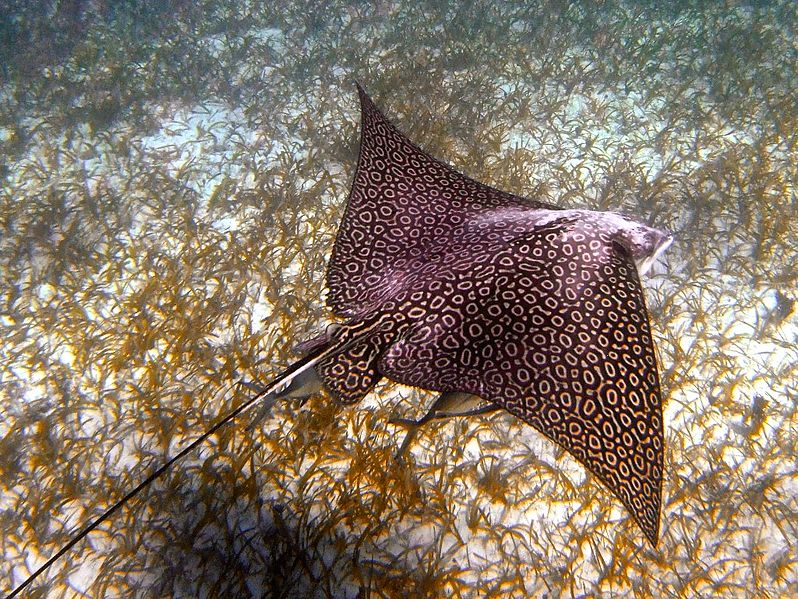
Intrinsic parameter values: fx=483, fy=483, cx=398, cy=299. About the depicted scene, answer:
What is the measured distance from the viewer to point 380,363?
2652 millimetres

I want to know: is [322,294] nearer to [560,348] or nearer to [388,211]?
[388,211]

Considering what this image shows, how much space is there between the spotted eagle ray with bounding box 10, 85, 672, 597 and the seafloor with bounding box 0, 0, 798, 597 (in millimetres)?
867

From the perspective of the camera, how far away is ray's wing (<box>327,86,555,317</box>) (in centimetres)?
308

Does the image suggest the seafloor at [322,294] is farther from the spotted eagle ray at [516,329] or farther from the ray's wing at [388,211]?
the ray's wing at [388,211]

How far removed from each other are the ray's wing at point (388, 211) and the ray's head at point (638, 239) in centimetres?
56

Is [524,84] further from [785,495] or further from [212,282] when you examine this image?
[785,495]

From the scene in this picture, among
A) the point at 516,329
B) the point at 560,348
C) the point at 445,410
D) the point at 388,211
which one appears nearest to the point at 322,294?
the point at 388,211

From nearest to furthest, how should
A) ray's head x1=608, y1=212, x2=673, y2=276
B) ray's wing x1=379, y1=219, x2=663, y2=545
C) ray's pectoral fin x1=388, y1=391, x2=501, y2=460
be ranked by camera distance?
ray's wing x1=379, y1=219, x2=663, y2=545 < ray's pectoral fin x1=388, y1=391, x2=501, y2=460 < ray's head x1=608, y1=212, x2=673, y2=276

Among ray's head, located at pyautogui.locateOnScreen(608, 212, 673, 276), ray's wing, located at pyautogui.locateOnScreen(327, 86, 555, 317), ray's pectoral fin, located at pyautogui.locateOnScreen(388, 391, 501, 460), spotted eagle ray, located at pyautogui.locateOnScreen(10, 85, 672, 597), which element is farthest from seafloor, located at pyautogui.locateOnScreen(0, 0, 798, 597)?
ray's head, located at pyautogui.locateOnScreen(608, 212, 673, 276)

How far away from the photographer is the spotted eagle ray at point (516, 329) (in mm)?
2340

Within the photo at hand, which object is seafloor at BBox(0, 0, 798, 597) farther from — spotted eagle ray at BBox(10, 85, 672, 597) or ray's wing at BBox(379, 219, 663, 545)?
ray's wing at BBox(379, 219, 663, 545)

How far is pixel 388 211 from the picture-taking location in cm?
334

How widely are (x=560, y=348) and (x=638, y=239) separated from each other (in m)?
1.05

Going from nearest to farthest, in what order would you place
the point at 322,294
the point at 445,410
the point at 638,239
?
the point at 445,410 < the point at 638,239 < the point at 322,294
